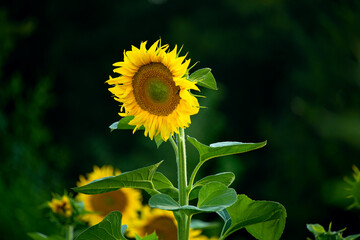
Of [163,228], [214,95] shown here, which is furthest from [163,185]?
[214,95]

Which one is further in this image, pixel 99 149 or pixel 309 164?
pixel 99 149

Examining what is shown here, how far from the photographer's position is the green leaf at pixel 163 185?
1.67 ft

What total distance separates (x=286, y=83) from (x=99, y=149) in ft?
4.01

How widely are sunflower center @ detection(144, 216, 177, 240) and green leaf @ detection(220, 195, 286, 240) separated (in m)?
0.25

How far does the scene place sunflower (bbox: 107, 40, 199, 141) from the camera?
1.58ft

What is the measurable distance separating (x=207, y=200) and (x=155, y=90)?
0.39 ft

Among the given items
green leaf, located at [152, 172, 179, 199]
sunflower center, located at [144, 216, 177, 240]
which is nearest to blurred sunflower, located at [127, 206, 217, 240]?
sunflower center, located at [144, 216, 177, 240]

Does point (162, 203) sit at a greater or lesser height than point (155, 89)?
lesser

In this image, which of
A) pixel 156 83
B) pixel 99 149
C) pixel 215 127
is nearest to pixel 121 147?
pixel 99 149

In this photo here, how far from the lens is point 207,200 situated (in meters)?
0.45

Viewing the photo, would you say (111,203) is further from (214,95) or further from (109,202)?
(214,95)

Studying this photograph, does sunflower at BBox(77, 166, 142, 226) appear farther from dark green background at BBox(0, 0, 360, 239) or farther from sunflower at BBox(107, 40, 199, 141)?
dark green background at BBox(0, 0, 360, 239)

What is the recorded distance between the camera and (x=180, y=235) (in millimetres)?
489

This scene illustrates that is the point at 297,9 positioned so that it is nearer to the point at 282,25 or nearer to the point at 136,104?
A: the point at 282,25
